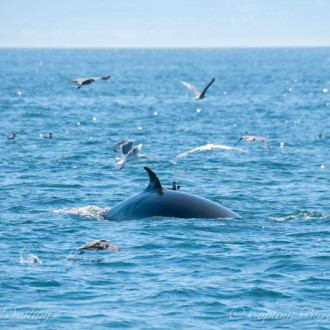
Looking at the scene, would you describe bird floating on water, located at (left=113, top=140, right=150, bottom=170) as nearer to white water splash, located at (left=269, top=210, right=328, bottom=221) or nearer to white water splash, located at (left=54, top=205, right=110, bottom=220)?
white water splash, located at (left=54, top=205, right=110, bottom=220)

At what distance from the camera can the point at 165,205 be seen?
18031 mm

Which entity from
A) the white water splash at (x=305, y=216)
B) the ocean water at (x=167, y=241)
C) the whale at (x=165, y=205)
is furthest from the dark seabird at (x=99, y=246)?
the white water splash at (x=305, y=216)

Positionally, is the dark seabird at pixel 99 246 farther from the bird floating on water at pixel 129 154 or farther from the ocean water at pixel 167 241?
the bird floating on water at pixel 129 154

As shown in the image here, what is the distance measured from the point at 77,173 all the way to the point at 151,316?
17.0 meters

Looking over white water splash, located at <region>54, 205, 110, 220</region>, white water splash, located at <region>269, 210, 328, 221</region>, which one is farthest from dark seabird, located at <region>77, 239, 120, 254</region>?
white water splash, located at <region>269, 210, 328, 221</region>

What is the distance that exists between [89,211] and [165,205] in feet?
12.4

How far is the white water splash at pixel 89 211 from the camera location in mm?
20263

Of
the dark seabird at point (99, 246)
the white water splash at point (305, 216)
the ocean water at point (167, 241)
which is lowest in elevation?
the ocean water at point (167, 241)

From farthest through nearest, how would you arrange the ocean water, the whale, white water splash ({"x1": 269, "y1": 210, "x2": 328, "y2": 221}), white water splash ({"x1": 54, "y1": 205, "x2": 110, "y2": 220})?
white water splash ({"x1": 269, "y1": 210, "x2": 328, "y2": 221})
white water splash ({"x1": 54, "y1": 205, "x2": 110, "y2": 220})
the whale
the ocean water

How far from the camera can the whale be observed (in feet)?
59.1

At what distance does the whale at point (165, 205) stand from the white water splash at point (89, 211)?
1.75 meters

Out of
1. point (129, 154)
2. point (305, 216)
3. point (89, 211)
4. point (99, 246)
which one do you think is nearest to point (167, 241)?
point (99, 246)

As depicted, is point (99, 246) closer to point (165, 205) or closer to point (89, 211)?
point (165, 205)

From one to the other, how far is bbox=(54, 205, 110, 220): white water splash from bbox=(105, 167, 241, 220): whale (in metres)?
1.75
